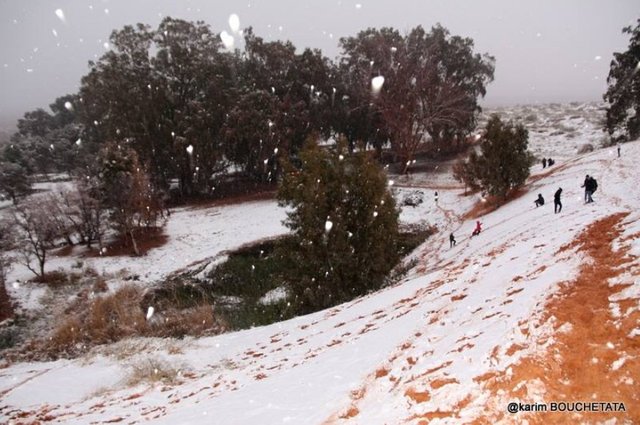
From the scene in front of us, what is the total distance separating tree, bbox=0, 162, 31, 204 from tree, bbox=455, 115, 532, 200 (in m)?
41.6

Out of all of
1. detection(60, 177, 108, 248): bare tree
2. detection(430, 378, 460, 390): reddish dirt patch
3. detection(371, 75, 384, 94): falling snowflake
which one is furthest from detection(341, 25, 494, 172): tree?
detection(430, 378, 460, 390): reddish dirt patch

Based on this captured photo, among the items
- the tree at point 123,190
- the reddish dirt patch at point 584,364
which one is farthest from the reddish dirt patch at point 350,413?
the tree at point 123,190

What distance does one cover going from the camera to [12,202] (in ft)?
122

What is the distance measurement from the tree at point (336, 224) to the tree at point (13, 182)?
34.1m

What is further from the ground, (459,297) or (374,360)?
(459,297)

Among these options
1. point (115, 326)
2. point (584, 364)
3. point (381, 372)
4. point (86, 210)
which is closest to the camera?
point (584, 364)

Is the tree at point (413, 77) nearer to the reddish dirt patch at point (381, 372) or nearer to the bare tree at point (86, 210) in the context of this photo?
the bare tree at point (86, 210)

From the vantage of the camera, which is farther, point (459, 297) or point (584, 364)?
point (459, 297)

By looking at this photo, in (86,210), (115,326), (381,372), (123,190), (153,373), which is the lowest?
(115,326)

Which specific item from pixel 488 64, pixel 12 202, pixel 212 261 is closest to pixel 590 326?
pixel 212 261

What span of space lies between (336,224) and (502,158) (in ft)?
49.9

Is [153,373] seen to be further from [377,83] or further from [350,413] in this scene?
[377,83]

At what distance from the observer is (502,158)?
82.2 ft

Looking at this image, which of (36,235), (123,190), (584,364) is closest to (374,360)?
(584,364)
